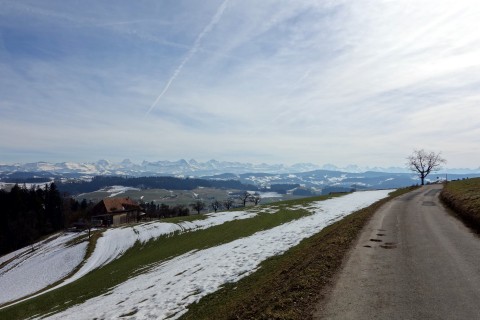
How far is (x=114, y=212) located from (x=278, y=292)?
116 meters

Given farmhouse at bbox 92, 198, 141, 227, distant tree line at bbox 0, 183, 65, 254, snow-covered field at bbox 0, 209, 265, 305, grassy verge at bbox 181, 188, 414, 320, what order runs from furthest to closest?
farmhouse at bbox 92, 198, 141, 227
distant tree line at bbox 0, 183, 65, 254
snow-covered field at bbox 0, 209, 265, 305
grassy verge at bbox 181, 188, 414, 320

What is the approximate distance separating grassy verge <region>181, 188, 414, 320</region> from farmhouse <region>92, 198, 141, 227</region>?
103 m

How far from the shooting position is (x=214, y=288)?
53.9ft

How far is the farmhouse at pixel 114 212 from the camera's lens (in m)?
112

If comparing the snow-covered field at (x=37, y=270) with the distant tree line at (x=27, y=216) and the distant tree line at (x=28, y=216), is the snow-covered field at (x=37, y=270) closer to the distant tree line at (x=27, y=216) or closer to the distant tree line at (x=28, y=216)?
the distant tree line at (x=27, y=216)

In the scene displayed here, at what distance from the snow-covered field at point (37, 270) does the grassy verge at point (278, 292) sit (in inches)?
1694

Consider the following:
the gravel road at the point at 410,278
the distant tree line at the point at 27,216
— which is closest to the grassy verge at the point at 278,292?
the gravel road at the point at 410,278

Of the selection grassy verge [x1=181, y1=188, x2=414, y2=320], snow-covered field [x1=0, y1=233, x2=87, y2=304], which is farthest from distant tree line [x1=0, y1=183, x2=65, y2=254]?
grassy verge [x1=181, y1=188, x2=414, y2=320]

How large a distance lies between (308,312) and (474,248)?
11.9 m

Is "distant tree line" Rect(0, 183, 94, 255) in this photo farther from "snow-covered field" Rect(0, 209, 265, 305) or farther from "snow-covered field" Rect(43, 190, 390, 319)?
"snow-covered field" Rect(43, 190, 390, 319)

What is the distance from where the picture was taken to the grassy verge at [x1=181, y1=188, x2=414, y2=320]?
10602 millimetres

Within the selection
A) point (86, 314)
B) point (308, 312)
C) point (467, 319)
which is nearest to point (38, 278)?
point (86, 314)

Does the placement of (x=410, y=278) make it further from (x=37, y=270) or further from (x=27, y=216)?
(x=27, y=216)

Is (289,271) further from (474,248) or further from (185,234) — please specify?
(185,234)
